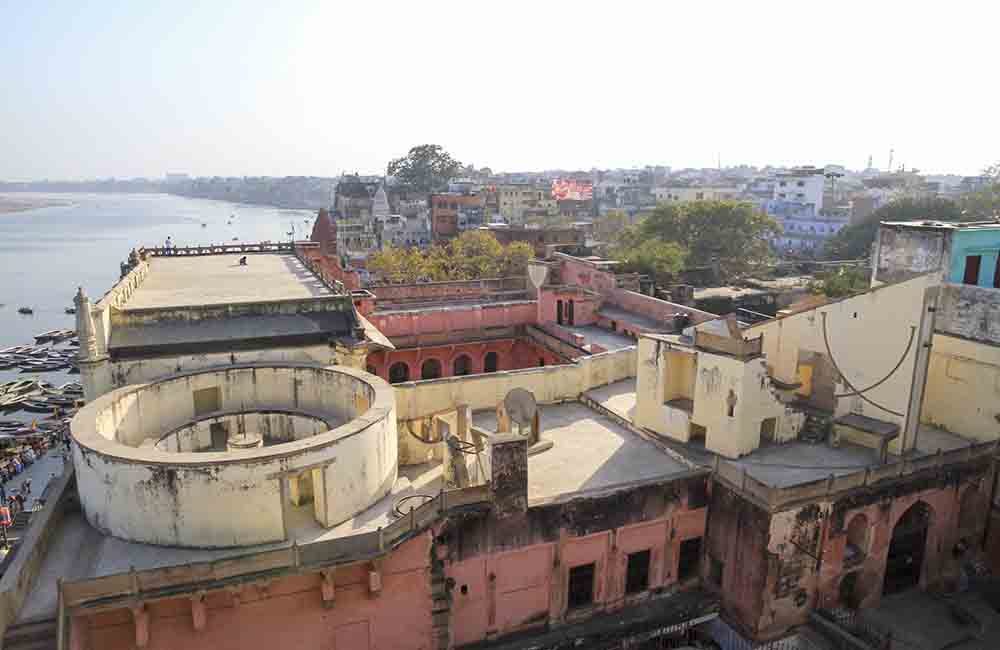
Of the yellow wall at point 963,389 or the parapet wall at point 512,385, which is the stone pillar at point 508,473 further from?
the yellow wall at point 963,389

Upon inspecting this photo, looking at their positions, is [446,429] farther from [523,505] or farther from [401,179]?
[401,179]

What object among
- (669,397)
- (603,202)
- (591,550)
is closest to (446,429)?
(591,550)

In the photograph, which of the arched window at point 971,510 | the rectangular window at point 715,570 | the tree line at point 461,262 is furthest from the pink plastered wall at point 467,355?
the tree line at point 461,262

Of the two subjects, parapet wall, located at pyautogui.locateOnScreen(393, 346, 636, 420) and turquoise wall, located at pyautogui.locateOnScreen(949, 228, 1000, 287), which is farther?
A: parapet wall, located at pyautogui.locateOnScreen(393, 346, 636, 420)

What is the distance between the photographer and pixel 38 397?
165 feet

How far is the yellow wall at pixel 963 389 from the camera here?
794 inches

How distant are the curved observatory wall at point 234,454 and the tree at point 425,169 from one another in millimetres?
112152

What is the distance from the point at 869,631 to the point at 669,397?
7.66m

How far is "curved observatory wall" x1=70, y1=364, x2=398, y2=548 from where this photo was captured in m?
13.6

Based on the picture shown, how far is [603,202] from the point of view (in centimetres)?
14000

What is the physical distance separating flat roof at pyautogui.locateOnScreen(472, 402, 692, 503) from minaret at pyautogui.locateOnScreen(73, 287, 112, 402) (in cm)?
1032

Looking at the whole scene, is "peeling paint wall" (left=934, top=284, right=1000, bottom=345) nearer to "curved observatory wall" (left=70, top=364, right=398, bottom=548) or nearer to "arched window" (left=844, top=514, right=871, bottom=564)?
"arched window" (left=844, top=514, right=871, bottom=564)

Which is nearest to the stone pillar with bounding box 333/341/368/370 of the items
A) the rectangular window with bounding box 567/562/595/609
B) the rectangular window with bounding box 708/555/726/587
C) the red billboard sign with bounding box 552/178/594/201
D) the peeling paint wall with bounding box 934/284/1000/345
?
the rectangular window with bounding box 567/562/595/609

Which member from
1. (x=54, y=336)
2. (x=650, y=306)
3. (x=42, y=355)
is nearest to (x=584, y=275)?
(x=650, y=306)
